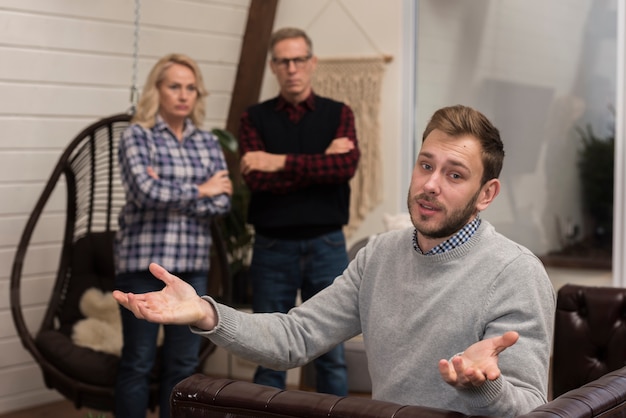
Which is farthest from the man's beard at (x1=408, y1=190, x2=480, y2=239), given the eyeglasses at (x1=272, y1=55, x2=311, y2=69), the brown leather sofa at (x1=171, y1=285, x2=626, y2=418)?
the eyeglasses at (x1=272, y1=55, x2=311, y2=69)

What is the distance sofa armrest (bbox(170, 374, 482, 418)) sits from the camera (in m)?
1.40

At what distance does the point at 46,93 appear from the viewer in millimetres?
4332

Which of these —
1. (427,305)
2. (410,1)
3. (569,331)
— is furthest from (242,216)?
(427,305)

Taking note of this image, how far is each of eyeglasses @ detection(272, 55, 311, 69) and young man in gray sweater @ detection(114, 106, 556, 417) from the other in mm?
1700

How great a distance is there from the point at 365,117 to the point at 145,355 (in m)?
2.07

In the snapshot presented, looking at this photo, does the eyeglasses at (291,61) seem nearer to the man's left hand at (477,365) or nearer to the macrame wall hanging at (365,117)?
the macrame wall hanging at (365,117)

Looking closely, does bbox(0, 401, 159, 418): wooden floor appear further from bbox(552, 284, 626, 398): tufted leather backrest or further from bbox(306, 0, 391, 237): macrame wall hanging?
bbox(552, 284, 626, 398): tufted leather backrest

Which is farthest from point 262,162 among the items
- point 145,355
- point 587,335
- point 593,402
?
point 593,402

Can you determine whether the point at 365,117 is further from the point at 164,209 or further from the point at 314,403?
the point at 314,403

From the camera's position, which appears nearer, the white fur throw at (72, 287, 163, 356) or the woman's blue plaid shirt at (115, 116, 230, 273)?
the woman's blue plaid shirt at (115, 116, 230, 273)

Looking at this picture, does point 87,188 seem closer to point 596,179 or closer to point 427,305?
point 596,179

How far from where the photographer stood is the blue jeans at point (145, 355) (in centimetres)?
337

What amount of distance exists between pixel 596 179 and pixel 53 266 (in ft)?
8.49

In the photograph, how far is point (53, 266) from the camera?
452cm
